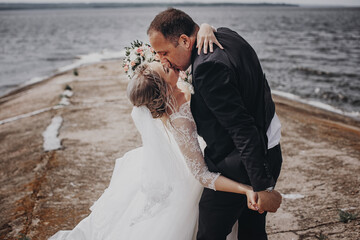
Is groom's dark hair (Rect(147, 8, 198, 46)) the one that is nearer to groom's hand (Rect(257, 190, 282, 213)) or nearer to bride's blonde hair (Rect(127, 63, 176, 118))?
bride's blonde hair (Rect(127, 63, 176, 118))

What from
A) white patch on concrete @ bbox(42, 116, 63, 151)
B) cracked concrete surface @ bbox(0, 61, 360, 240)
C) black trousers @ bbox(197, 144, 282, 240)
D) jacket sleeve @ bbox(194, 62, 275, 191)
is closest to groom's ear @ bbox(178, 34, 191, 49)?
jacket sleeve @ bbox(194, 62, 275, 191)

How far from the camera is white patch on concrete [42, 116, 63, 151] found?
6368 mm

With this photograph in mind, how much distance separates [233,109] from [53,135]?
239 inches

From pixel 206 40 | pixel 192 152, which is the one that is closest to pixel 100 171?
pixel 192 152

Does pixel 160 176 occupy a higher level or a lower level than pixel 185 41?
lower

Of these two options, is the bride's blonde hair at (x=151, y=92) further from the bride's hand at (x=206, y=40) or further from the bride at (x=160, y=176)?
the bride's hand at (x=206, y=40)

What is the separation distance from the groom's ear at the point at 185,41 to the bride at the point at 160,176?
0.37m

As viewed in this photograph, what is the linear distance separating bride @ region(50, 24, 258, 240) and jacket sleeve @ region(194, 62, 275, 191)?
23 cm

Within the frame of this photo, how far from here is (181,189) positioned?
258cm

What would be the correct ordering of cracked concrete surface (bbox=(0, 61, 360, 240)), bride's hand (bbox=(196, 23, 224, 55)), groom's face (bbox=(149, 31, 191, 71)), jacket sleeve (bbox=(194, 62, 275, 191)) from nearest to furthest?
jacket sleeve (bbox=(194, 62, 275, 191)), bride's hand (bbox=(196, 23, 224, 55)), groom's face (bbox=(149, 31, 191, 71)), cracked concrete surface (bbox=(0, 61, 360, 240))

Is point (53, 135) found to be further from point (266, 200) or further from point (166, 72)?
point (266, 200)

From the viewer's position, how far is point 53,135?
23.2 feet

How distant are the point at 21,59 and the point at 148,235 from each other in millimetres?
30656

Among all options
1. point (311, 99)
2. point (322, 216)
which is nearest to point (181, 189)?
point (322, 216)
